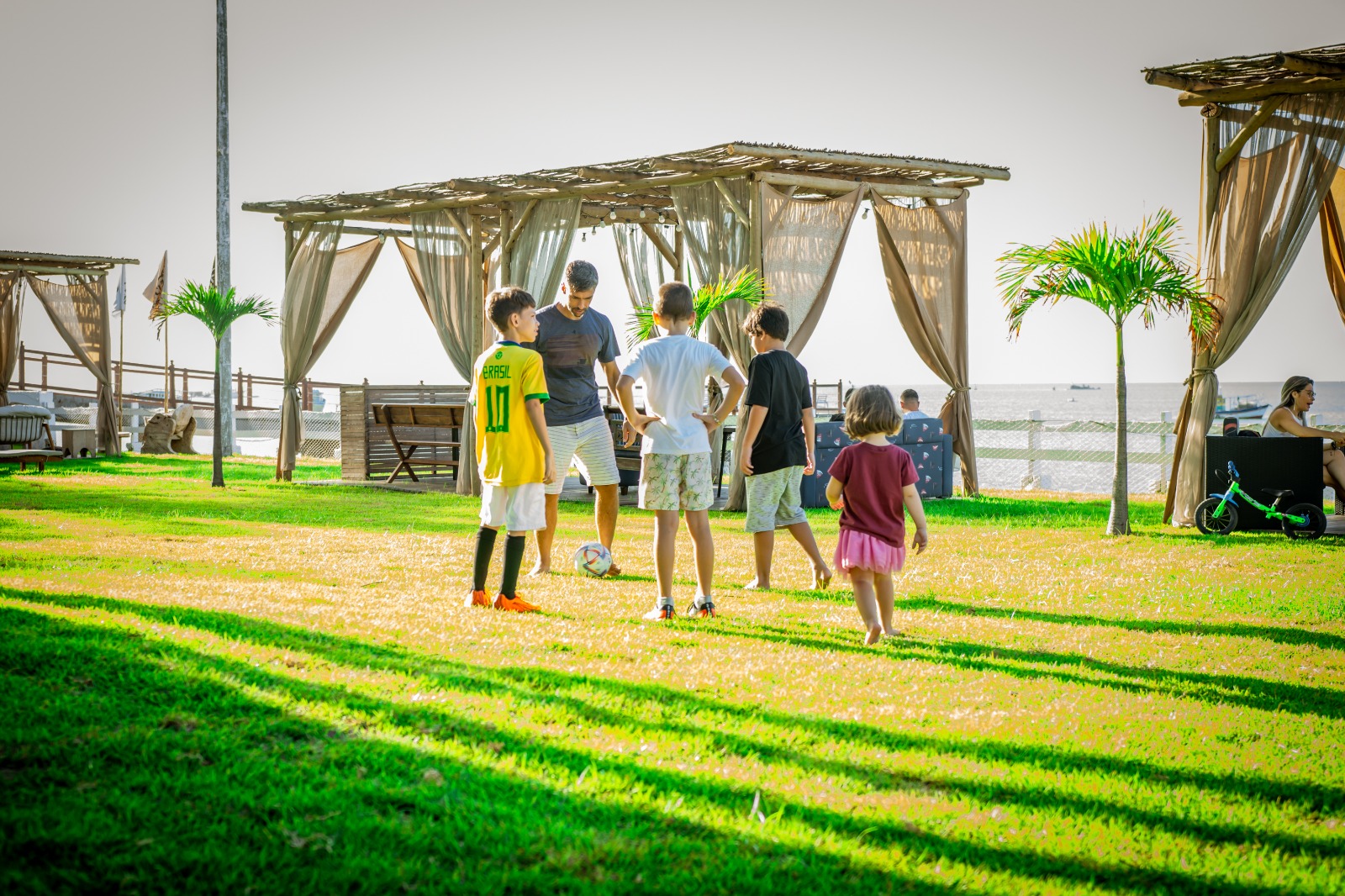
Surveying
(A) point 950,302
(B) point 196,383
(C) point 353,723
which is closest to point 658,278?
(A) point 950,302

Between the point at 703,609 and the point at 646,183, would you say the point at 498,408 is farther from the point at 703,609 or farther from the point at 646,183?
the point at 646,183

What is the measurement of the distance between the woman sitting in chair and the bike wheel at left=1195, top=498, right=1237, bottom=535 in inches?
27.2

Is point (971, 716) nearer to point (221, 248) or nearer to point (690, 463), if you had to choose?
point (690, 463)

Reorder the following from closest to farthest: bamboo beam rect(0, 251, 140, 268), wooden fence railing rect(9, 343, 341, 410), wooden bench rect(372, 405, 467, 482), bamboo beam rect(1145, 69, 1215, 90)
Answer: bamboo beam rect(1145, 69, 1215, 90), wooden bench rect(372, 405, 467, 482), bamboo beam rect(0, 251, 140, 268), wooden fence railing rect(9, 343, 341, 410)

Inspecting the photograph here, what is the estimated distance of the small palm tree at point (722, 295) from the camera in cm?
A: 1030

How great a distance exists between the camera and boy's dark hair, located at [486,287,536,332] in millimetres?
5148

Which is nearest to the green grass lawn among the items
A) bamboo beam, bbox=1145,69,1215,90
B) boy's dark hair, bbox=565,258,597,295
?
boy's dark hair, bbox=565,258,597,295

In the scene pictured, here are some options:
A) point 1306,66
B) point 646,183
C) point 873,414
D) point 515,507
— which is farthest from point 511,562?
point 1306,66

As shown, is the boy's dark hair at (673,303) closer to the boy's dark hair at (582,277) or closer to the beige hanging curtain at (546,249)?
the boy's dark hair at (582,277)

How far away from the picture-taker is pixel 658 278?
14.9 m

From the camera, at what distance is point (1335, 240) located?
1048 cm

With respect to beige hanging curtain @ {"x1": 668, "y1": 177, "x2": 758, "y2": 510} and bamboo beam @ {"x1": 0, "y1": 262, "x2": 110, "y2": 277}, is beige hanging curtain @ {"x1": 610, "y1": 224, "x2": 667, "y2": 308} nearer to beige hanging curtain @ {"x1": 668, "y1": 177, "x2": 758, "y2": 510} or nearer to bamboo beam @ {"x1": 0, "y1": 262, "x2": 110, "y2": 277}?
beige hanging curtain @ {"x1": 668, "y1": 177, "x2": 758, "y2": 510}

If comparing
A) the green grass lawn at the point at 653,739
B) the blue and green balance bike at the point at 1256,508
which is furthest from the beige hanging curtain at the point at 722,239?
the green grass lawn at the point at 653,739

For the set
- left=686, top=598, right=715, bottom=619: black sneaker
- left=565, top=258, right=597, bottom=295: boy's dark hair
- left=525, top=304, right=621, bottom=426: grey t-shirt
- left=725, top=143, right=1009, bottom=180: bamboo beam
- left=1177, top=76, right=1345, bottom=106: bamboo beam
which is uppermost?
left=1177, top=76, right=1345, bottom=106: bamboo beam
